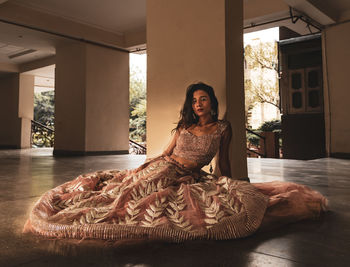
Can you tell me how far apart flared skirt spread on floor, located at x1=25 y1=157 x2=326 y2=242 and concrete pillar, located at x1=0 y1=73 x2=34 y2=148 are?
38.0 feet

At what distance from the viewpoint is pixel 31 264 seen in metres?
1.19

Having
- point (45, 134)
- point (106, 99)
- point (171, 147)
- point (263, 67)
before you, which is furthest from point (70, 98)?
point (263, 67)

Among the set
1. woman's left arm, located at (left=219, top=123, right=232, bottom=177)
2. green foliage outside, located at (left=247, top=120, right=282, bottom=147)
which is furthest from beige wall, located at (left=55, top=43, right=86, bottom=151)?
green foliage outside, located at (left=247, top=120, right=282, bottom=147)

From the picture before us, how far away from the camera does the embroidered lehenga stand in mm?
1458

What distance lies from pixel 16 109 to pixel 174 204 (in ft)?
42.0

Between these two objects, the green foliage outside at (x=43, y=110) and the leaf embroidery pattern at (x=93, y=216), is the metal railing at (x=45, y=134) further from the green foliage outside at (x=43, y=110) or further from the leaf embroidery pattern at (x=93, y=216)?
the leaf embroidery pattern at (x=93, y=216)

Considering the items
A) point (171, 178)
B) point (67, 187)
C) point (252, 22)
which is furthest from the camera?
point (252, 22)

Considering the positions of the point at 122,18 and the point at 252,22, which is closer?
the point at 252,22

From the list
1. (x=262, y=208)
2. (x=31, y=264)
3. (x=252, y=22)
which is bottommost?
(x=31, y=264)

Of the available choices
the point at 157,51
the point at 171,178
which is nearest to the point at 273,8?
the point at 157,51

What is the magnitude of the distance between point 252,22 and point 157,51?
14.1 feet

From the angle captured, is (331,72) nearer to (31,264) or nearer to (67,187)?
(67,187)

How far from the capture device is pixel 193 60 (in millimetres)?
3238

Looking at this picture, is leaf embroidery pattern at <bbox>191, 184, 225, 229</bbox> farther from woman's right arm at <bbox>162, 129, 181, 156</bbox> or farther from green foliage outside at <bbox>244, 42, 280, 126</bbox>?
green foliage outside at <bbox>244, 42, 280, 126</bbox>
